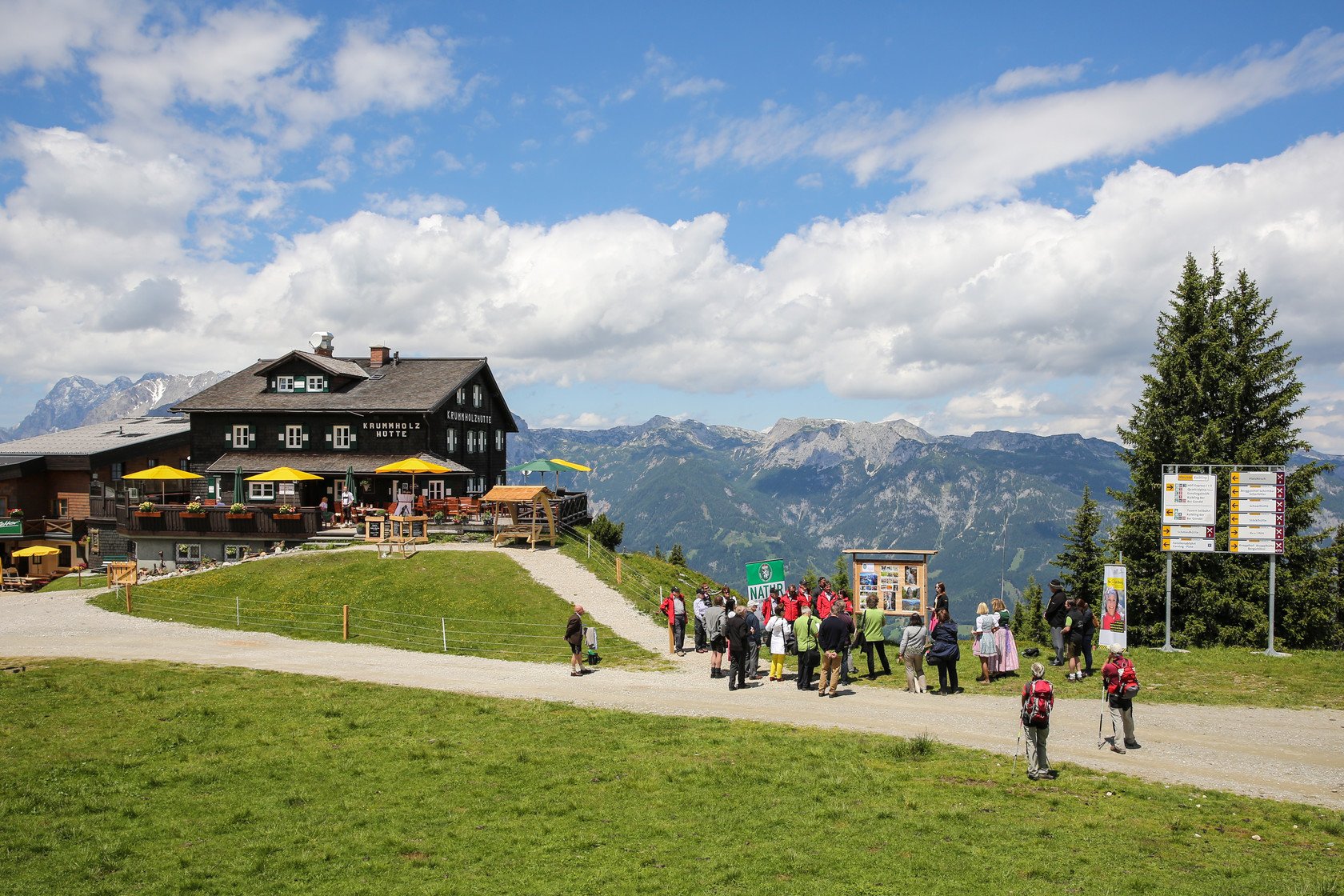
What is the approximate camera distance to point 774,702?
1988 cm

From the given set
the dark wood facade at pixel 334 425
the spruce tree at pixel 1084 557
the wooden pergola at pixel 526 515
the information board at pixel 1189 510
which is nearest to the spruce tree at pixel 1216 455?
the information board at pixel 1189 510

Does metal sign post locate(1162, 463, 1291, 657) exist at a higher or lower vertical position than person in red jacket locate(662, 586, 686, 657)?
higher

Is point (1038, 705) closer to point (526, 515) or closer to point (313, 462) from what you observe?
point (526, 515)

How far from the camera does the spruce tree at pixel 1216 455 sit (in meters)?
32.6

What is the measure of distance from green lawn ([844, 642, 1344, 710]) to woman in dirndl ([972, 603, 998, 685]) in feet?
1.52

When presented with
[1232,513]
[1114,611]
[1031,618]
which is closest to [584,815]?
[1114,611]

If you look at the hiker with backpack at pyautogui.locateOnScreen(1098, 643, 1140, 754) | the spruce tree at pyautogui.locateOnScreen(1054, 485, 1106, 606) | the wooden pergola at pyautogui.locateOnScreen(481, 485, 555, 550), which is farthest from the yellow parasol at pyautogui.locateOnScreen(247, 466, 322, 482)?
→ the spruce tree at pyautogui.locateOnScreen(1054, 485, 1106, 606)

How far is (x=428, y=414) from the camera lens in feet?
168

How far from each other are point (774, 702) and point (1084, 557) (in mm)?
40860

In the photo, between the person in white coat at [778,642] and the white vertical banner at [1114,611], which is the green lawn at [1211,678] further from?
the person in white coat at [778,642]

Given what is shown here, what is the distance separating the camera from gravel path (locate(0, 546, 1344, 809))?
14734 mm

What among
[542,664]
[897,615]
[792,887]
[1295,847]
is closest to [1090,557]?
[897,615]

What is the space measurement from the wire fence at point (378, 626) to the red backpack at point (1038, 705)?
14.0 metres

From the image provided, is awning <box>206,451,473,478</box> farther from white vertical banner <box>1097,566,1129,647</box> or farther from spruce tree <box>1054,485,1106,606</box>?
spruce tree <box>1054,485,1106,606</box>
